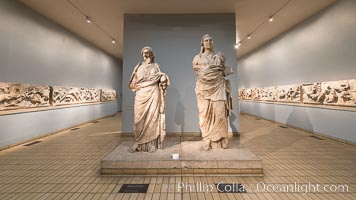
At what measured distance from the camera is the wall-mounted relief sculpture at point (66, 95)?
6.30 metres

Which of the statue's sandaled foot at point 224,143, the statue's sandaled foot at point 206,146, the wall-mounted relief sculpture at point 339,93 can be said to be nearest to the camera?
the statue's sandaled foot at point 206,146

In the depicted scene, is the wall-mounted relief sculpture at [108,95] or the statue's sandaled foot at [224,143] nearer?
the statue's sandaled foot at [224,143]

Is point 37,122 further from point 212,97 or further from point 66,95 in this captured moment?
point 212,97

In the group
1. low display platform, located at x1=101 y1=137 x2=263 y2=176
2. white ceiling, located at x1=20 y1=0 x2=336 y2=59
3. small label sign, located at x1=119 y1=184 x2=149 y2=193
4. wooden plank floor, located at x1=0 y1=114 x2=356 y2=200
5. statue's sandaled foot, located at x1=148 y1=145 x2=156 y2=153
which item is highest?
white ceiling, located at x1=20 y1=0 x2=336 y2=59

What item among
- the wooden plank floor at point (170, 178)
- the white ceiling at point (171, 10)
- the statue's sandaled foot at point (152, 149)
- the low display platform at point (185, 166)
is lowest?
the wooden plank floor at point (170, 178)

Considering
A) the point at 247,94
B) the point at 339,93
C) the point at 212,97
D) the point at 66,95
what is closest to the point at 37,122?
the point at 66,95

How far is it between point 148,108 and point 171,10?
13.0ft

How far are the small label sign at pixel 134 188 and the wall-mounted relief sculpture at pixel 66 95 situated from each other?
18.0 feet

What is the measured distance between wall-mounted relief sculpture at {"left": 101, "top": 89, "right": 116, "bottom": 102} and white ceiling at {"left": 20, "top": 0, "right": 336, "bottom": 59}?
13.6 ft

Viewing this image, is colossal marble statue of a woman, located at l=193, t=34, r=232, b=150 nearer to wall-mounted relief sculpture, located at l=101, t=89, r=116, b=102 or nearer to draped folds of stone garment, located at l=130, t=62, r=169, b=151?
draped folds of stone garment, located at l=130, t=62, r=169, b=151

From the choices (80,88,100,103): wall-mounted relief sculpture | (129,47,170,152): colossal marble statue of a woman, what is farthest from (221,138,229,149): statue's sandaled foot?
(80,88,100,103): wall-mounted relief sculpture

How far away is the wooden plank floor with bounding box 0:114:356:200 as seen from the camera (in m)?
2.41

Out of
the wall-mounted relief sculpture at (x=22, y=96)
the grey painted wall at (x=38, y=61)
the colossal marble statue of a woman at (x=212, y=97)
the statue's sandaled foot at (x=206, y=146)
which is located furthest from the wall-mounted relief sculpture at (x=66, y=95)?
the statue's sandaled foot at (x=206, y=146)

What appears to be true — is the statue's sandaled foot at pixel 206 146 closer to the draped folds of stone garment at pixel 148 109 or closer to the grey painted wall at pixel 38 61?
the draped folds of stone garment at pixel 148 109
